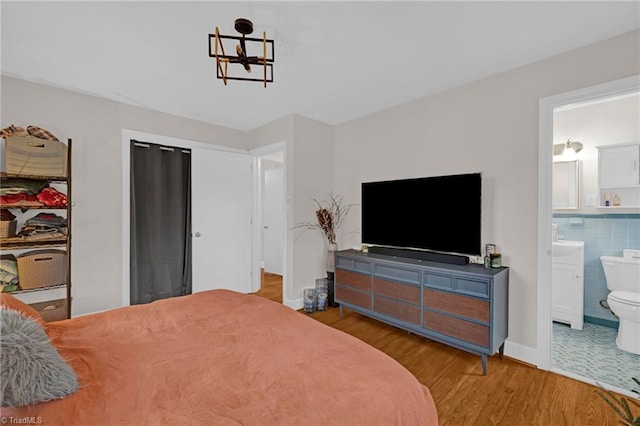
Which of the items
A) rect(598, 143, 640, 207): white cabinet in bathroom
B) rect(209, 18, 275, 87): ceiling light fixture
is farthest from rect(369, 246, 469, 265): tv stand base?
rect(209, 18, 275, 87): ceiling light fixture

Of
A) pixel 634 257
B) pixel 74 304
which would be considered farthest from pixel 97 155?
pixel 634 257

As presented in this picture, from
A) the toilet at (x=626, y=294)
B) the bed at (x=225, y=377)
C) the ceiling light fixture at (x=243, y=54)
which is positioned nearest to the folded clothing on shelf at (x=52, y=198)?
the bed at (x=225, y=377)

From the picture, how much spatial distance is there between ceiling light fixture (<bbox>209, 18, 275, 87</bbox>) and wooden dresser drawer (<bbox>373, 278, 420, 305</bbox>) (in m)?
2.12

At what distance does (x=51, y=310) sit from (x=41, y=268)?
40 centimetres

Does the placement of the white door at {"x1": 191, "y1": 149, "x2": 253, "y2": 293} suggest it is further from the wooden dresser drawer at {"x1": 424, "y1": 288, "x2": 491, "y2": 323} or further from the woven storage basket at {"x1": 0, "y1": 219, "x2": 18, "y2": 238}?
the wooden dresser drawer at {"x1": 424, "y1": 288, "x2": 491, "y2": 323}

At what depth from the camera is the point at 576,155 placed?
331 centimetres

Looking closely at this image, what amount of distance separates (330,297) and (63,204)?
297 centimetres

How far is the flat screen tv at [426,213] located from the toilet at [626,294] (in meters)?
1.33

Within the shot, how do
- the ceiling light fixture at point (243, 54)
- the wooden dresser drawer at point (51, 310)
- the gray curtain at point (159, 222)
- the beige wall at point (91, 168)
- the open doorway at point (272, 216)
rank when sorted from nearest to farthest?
the ceiling light fixture at point (243, 54) → the wooden dresser drawer at point (51, 310) → the beige wall at point (91, 168) → the gray curtain at point (159, 222) → the open doorway at point (272, 216)

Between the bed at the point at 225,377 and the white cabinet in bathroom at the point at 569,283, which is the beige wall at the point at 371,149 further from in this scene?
the bed at the point at 225,377

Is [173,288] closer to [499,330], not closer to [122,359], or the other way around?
[122,359]

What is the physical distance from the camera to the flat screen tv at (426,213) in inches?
103

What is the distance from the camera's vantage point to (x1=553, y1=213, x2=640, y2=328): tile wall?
9.81ft

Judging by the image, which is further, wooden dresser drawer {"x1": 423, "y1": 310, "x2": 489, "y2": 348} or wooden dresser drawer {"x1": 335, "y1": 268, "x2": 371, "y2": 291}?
wooden dresser drawer {"x1": 335, "y1": 268, "x2": 371, "y2": 291}
